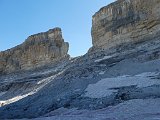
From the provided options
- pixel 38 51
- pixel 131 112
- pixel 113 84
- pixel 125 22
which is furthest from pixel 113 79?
pixel 38 51

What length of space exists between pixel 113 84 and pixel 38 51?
40477mm

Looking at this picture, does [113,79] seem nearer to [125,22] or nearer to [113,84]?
[113,84]

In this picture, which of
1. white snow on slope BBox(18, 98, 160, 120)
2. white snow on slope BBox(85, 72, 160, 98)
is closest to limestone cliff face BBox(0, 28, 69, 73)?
white snow on slope BBox(85, 72, 160, 98)

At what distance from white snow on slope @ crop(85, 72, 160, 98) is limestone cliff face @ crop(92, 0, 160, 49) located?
1394 cm

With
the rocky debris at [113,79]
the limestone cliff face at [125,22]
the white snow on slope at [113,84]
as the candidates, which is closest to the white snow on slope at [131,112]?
the rocky debris at [113,79]

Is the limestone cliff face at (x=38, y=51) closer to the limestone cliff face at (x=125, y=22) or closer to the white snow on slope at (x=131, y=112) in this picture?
the limestone cliff face at (x=125, y=22)

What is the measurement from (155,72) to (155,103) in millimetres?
9081

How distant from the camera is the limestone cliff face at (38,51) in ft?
209

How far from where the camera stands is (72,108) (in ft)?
72.3

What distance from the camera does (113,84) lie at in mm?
26578

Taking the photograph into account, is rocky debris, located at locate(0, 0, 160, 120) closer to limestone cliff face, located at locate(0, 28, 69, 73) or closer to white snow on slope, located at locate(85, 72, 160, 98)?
white snow on slope, located at locate(85, 72, 160, 98)

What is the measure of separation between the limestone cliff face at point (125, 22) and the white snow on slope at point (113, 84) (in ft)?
45.7

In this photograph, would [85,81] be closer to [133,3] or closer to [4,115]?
[4,115]

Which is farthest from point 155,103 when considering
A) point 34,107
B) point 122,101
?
point 34,107
